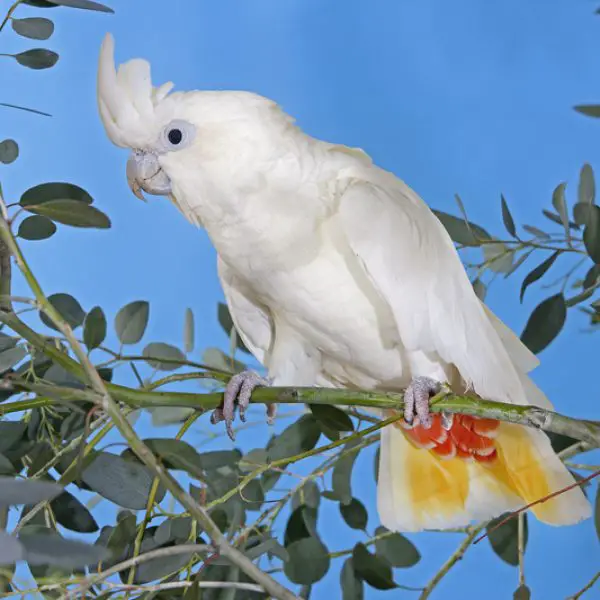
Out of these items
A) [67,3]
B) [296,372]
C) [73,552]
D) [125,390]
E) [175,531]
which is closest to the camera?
[73,552]

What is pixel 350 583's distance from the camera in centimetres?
95

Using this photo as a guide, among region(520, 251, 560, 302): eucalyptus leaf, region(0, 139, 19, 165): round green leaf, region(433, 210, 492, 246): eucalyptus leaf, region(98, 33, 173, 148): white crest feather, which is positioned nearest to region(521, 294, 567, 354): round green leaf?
region(520, 251, 560, 302): eucalyptus leaf

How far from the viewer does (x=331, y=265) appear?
39.6 inches

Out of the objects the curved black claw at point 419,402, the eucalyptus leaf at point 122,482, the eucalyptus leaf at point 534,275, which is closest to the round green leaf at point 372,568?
the curved black claw at point 419,402

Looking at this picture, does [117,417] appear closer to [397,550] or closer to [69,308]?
[69,308]

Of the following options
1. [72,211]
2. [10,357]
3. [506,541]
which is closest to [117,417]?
[72,211]

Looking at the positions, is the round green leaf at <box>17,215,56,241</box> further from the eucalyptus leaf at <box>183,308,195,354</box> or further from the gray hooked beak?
the eucalyptus leaf at <box>183,308,195,354</box>

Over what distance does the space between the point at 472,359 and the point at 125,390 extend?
0.46m

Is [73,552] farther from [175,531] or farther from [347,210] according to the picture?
[347,210]

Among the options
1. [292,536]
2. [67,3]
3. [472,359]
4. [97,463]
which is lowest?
[292,536]

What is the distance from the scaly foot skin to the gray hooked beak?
9.0 inches

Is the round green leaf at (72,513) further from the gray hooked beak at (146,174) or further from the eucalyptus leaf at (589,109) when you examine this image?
the eucalyptus leaf at (589,109)

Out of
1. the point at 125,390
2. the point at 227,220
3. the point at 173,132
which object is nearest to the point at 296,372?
the point at 227,220

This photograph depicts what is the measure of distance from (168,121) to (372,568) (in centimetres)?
52
